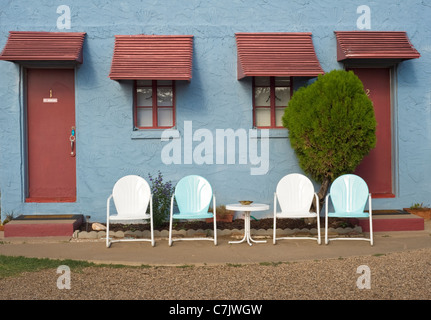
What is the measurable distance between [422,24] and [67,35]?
6.03m

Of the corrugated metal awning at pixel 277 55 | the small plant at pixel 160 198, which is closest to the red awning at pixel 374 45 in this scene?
the corrugated metal awning at pixel 277 55

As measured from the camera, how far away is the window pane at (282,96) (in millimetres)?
9820

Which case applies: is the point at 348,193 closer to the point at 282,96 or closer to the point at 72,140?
the point at 282,96

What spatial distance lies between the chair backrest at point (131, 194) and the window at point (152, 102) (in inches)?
58.1

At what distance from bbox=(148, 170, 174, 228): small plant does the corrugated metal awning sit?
217 centimetres

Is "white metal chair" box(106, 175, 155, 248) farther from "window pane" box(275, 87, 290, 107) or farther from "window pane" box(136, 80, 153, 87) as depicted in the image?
"window pane" box(275, 87, 290, 107)

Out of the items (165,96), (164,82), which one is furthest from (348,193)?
(164,82)

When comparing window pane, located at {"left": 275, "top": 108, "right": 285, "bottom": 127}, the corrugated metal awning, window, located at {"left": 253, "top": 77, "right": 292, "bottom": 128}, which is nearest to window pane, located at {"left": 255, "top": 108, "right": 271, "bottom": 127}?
window, located at {"left": 253, "top": 77, "right": 292, "bottom": 128}

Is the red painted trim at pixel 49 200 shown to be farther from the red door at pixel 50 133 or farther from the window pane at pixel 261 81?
the window pane at pixel 261 81

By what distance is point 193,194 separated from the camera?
8.51m

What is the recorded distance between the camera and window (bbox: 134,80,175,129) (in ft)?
31.7

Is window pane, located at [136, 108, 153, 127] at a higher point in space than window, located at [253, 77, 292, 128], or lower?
lower
